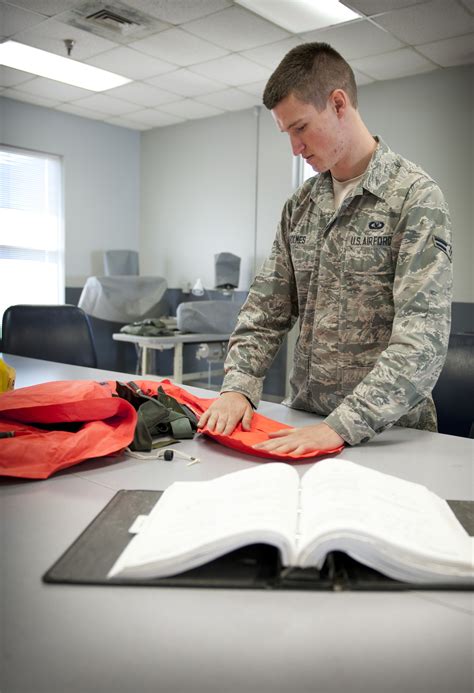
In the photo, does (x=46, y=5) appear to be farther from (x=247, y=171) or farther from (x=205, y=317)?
(x=247, y=171)

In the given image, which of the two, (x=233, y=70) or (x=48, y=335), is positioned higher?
(x=233, y=70)

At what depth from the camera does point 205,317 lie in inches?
204

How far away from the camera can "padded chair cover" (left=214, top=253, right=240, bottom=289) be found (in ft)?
19.1

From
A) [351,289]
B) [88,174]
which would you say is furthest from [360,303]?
[88,174]

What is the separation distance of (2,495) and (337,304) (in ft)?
2.94

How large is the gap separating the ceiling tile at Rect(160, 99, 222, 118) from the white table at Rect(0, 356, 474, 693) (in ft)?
18.3

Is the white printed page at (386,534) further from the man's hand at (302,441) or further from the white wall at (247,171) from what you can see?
the white wall at (247,171)

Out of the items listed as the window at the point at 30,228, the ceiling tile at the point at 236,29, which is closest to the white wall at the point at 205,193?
the window at the point at 30,228

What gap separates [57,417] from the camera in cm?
121

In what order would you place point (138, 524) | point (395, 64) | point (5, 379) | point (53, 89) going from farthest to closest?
1. point (53, 89)
2. point (395, 64)
3. point (5, 379)
4. point (138, 524)

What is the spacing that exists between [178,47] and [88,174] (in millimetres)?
2439

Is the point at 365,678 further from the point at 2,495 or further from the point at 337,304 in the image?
the point at 337,304

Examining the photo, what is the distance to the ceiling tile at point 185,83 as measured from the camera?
16.2ft

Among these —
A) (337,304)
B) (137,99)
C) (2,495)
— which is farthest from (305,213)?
(137,99)
